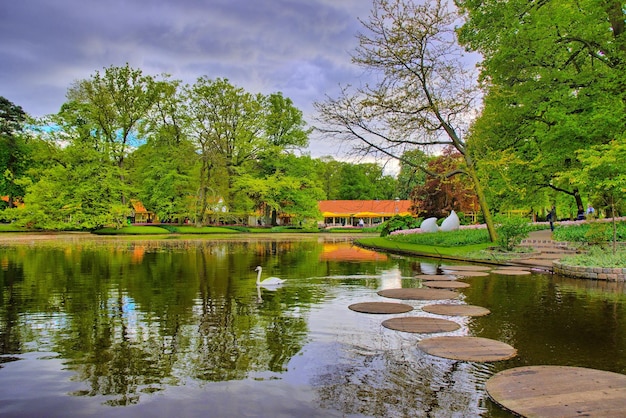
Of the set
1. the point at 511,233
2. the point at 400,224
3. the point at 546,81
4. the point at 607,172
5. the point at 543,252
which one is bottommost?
the point at 543,252

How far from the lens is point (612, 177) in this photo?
1722 centimetres

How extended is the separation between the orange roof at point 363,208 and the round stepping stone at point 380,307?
61.7 metres

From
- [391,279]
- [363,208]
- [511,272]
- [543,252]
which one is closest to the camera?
[391,279]

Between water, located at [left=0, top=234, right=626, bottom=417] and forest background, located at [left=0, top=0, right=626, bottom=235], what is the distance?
1073 centimetres

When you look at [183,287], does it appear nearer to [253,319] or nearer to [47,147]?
[253,319]

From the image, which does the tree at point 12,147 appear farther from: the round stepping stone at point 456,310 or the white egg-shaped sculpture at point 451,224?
the round stepping stone at point 456,310

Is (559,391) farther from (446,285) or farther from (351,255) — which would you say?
(351,255)

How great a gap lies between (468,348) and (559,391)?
1538 mm

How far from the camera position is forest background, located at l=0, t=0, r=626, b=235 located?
19516mm

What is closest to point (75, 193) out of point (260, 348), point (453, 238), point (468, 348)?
point (453, 238)

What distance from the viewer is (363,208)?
72.7 m

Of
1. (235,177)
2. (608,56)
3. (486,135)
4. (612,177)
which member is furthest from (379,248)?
(235,177)

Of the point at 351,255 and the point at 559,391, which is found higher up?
the point at 351,255

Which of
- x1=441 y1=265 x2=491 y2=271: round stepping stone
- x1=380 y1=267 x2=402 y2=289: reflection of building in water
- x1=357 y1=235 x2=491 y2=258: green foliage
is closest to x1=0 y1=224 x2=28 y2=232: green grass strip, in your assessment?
x1=357 y1=235 x2=491 y2=258: green foliage
